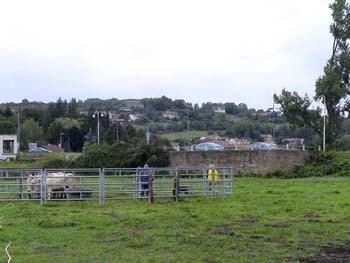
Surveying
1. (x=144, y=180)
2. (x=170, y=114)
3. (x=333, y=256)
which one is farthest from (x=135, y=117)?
(x=333, y=256)

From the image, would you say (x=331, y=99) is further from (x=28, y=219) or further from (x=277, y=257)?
(x=277, y=257)

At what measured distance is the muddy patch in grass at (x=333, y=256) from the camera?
1239 centimetres

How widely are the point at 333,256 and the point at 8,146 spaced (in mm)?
88404

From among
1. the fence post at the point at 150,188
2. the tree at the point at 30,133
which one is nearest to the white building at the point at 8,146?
the tree at the point at 30,133

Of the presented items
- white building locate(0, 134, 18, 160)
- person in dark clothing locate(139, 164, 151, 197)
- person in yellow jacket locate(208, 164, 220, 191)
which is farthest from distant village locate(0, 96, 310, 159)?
person in dark clothing locate(139, 164, 151, 197)

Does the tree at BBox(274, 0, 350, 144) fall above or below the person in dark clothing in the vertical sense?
above

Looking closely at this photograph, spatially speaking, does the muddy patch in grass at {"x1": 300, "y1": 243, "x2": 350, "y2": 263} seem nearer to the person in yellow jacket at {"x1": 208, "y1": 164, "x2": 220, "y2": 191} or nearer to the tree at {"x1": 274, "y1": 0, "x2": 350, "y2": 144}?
the person in yellow jacket at {"x1": 208, "y1": 164, "x2": 220, "y2": 191}

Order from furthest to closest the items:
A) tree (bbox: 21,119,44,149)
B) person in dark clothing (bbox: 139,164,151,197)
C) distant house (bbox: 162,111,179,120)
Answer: distant house (bbox: 162,111,179,120)
tree (bbox: 21,119,44,149)
person in dark clothing (bbox: 139,164,151,197)

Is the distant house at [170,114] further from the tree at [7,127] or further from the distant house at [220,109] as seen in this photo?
the tree at [7,127]

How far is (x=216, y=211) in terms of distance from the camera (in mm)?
22391

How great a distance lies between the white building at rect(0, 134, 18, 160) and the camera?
85.6 metres

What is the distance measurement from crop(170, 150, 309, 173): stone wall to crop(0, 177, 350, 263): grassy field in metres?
31.6

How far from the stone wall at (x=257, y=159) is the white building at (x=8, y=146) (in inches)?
1281

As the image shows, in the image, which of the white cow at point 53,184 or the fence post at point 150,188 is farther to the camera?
the white cow at point 53,184
